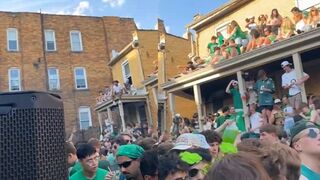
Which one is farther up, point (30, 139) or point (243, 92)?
point (243, 92)

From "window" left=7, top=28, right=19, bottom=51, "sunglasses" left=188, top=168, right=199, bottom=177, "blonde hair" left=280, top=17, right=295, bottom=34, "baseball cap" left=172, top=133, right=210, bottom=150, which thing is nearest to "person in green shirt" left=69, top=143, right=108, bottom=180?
"baseball cap" left=172, top=133, right=210, bottom=150

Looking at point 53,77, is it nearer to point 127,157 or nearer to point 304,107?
point 304,107

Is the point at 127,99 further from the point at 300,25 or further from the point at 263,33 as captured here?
the point at 300,25

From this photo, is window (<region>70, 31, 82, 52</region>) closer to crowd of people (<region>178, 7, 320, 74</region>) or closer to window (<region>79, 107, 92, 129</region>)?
window (<region>79, 107, 92, 129</region>)

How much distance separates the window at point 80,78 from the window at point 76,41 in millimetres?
1506

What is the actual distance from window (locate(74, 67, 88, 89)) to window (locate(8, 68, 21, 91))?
399 centimetres

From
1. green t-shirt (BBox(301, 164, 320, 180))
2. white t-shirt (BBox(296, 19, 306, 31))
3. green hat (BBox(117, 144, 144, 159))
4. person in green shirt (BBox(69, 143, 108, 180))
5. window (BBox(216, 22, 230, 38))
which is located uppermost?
window (BBox(216, 22, 230, 38))

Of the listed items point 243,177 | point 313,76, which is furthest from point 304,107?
point 243,177

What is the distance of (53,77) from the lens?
31.1 meters

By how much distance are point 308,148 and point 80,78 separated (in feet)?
95.8

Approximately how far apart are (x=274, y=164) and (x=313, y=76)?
1118 cm

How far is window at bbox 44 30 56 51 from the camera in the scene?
31.3m

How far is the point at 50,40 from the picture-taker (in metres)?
31.5

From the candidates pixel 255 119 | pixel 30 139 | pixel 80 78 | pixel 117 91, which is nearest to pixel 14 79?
pixel 80 78
